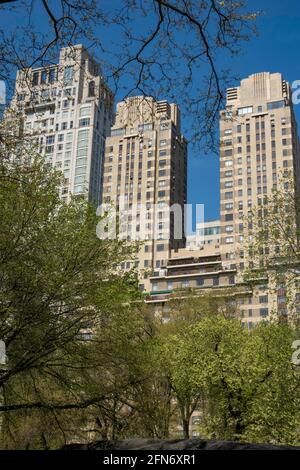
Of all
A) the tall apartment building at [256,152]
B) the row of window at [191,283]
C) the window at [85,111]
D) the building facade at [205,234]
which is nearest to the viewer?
the row of window at [191,283]

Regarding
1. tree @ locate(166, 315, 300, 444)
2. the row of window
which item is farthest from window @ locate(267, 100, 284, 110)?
tree @ locate(166, 315, 300, 444)

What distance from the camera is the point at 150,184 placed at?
114 metres

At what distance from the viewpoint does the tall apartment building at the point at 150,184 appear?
107562 mm

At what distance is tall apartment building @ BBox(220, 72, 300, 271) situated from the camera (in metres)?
104

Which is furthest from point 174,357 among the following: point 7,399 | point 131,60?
point 131,60

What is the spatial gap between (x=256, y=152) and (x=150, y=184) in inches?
830

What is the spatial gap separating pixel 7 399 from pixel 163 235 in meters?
87.7

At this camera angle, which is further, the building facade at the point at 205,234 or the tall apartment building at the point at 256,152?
the building facade at the point at 205,234

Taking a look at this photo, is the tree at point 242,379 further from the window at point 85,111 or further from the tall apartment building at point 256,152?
the window at point 85,111

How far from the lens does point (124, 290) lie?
71.1 feet

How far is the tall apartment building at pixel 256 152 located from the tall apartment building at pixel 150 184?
1031 centimetres

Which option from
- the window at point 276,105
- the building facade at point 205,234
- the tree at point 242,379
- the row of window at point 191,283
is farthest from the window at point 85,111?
the tree at point 242,379

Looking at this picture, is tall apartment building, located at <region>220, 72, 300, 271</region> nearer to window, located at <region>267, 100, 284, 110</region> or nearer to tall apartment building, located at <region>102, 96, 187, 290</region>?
window, located at <region>267, 100, 284, 110</region>

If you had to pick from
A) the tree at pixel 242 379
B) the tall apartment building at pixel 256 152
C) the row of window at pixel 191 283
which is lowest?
Answer: the tree at pixel 242 379
